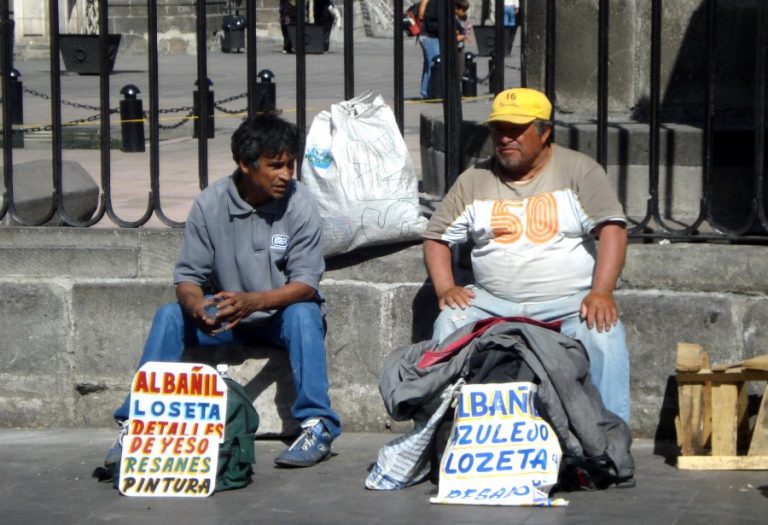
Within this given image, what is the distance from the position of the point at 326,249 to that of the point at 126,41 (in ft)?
64.9

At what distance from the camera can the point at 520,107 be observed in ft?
15.8

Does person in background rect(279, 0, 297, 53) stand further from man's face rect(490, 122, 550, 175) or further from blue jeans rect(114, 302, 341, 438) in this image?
man's face rect(490, 122, 550, 175)

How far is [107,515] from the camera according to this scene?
4445 mm

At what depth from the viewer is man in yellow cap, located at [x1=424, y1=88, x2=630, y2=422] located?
478 centimetres

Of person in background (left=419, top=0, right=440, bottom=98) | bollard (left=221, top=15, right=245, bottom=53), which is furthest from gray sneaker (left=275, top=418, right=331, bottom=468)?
bollard (left=221, top=15, right=245, bottom=53)

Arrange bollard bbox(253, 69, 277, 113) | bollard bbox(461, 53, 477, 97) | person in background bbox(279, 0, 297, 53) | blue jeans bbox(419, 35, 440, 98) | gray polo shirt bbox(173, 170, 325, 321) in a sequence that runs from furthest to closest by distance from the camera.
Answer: person in background bbox(279, 0, 297, 53) → blue jeans bbox(419, 35, 440, 98) → bollard bbox(461, 53, 477, 97) → bollard bbox(253, 69, 277, 113) → gray polo shirt bbox(173, 170, 325, 321)

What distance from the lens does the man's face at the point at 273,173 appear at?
16.3 ft

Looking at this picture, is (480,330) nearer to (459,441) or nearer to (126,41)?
(459,441)

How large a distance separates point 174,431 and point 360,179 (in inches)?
45.9

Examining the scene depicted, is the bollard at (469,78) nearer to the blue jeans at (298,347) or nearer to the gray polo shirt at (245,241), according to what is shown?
the gray polo shirt at (245,241)

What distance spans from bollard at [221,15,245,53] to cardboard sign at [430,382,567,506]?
19.8m

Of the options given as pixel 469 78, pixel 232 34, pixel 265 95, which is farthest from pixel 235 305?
pixel 232 34

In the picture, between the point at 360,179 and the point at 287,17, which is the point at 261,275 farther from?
the point at 287,17

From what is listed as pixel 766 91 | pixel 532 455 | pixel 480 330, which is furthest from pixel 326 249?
pixel 766 91
